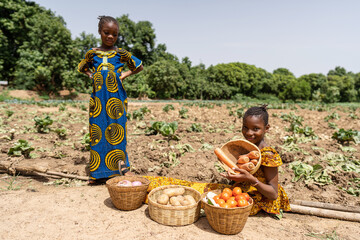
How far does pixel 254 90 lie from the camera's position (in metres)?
61.2

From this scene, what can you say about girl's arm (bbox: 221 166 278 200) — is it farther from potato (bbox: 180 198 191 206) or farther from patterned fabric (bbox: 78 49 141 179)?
patterned fabric (bbox: 78 49 141 179)

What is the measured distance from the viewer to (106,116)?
3.45 m

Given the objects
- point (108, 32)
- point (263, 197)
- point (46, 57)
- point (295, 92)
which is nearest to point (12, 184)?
point (108, 32)

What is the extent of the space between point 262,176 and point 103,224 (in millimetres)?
1704

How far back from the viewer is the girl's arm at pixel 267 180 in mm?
2326

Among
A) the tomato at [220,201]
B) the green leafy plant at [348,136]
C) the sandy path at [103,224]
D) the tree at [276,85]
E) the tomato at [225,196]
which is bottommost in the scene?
the sandy path at [103,224]

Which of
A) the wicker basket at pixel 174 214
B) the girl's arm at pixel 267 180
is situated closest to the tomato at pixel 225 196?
the girl's arm at pixel 267 180

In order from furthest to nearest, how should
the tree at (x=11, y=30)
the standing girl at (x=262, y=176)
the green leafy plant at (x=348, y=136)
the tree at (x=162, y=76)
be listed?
the tree at (x=162, y=76) → the tree at (x=11, y=30) → the green leafy plant at (x=348, y=136) → the standing girl at (x=262, y=176)

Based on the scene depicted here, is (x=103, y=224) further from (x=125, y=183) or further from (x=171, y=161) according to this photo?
(x=171, y=161)

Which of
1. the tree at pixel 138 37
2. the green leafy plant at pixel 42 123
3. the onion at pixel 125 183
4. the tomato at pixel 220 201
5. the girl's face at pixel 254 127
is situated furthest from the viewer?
the tree at pixel 138 37

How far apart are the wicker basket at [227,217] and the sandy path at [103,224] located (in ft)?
0.25

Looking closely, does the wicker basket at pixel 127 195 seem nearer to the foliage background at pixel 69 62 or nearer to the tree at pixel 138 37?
the foliage background at pixel 69 62

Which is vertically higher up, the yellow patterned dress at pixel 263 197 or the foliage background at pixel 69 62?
the foliage background at pixel 69 62

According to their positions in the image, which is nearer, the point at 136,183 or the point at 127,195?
the point at 127,195
